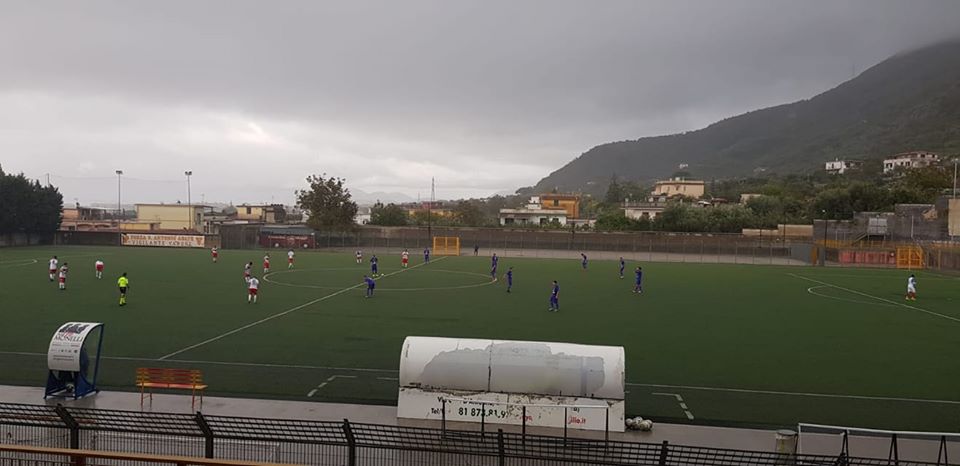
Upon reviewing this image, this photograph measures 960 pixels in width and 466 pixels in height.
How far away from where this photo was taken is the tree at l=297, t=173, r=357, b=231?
279 ft

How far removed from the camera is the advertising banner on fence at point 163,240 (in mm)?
76375

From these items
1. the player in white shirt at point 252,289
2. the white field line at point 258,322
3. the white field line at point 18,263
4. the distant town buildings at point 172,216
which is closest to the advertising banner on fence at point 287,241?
the white field line at point 18,263

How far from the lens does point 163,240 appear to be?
7644cm

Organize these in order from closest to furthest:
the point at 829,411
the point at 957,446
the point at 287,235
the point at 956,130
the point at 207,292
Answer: the point at 957,446 < the point at 829,411 < the point at 207,292 < the point at 287,235 < the point at 956,130

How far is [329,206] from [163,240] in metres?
19.6

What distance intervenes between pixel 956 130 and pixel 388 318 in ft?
739

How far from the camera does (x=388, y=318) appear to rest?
2720 cm

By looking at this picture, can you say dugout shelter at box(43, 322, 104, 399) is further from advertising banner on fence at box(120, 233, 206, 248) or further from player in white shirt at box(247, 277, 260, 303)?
advertising banner on fence at box(120, 233, 206, 248)

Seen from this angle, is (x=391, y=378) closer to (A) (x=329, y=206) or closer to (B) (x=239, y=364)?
(B) (x=239, y=364)

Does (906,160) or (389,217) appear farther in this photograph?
(906,160)

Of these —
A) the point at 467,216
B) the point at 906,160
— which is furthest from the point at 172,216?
the point at 906,160

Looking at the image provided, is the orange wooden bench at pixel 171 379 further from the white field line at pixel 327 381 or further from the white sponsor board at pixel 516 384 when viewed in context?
the white sponsor board at pixel 516 384

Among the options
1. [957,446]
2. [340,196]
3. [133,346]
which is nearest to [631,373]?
[957,446]

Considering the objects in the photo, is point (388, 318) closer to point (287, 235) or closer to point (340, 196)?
point (287, 235)
